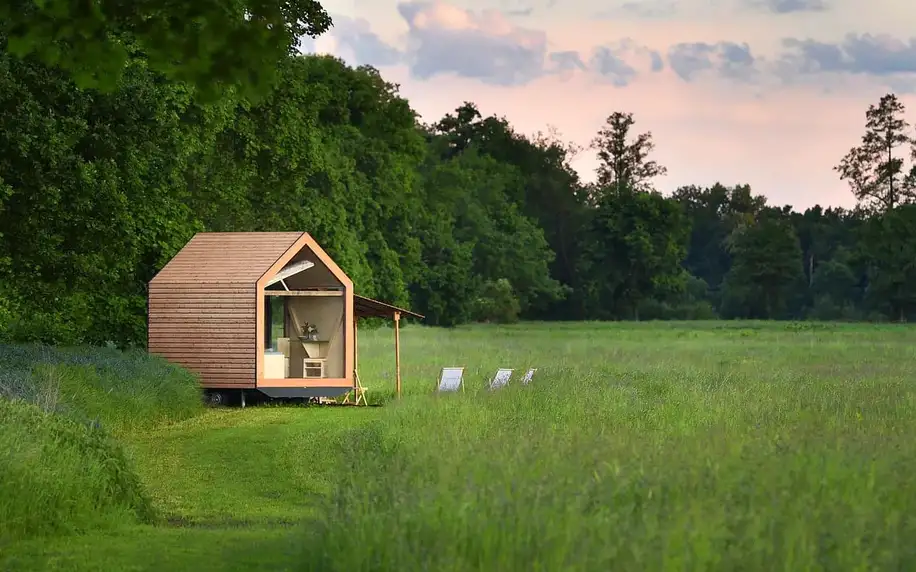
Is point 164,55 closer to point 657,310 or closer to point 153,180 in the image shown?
point 153,180

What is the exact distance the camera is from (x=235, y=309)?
24.2 metres

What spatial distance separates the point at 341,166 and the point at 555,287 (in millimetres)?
32624

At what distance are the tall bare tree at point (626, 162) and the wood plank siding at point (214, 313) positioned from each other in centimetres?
6255

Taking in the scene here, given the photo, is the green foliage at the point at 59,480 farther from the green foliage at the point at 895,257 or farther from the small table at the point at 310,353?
the green foliage at the point at 895,257

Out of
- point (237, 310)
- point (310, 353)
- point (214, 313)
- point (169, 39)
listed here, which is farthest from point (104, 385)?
point (169, 39)

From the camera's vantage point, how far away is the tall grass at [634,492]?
21.0 feet

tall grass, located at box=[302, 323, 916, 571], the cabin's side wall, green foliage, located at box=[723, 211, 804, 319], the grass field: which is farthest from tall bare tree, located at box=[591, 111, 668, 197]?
tall grass, located at box=[302, 323, 916, 571]

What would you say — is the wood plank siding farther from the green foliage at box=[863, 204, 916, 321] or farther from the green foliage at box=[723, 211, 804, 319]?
the green foliage at box=[723, 211, 804, 319]

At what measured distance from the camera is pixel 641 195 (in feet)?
261

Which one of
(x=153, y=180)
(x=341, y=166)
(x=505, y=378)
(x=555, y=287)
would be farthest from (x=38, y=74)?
(x=555, y=287)

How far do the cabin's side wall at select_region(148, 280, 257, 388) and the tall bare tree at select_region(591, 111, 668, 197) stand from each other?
6308 cm

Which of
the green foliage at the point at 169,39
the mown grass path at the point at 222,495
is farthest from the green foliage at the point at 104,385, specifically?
the green foliage at the point at 169,39

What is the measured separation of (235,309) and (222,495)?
39.0 feet

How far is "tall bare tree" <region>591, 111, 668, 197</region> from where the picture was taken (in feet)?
282
